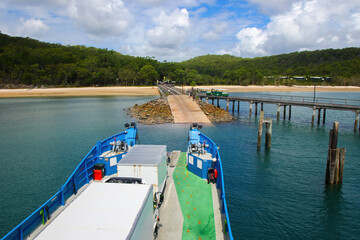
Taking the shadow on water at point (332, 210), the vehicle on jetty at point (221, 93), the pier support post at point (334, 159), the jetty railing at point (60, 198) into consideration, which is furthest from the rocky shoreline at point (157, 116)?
the shadow on water at point (332, 210)

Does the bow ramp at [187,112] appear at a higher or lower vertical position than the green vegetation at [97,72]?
lower

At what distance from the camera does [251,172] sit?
24.7 metres

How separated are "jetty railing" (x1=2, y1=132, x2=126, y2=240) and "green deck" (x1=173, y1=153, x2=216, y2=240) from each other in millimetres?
5892

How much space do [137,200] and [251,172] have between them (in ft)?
62.0

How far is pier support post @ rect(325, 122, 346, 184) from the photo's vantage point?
20.7 m

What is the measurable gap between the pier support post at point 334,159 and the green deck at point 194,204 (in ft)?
41.0

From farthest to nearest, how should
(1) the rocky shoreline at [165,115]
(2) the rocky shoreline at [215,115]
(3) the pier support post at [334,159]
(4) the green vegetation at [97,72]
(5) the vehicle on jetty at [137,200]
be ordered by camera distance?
(4) the green vegetation at [97,72], (2) the rocky shoreline at [215,115], (1) the rocky shoreline at [165,115], (3) the pier support post at [334,159], (5) the vehicle on jetty at [137,200]

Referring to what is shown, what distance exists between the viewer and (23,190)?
21.0m

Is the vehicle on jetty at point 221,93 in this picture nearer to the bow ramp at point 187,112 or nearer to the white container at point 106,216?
the bow ramp at point 187,112

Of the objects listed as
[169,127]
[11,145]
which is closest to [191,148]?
[169,127]

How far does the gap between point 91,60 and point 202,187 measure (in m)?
161

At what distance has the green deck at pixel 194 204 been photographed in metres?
11.1

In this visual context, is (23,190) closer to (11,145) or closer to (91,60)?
(11,145)

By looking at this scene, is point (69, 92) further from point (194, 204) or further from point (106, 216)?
point (106, 216)
